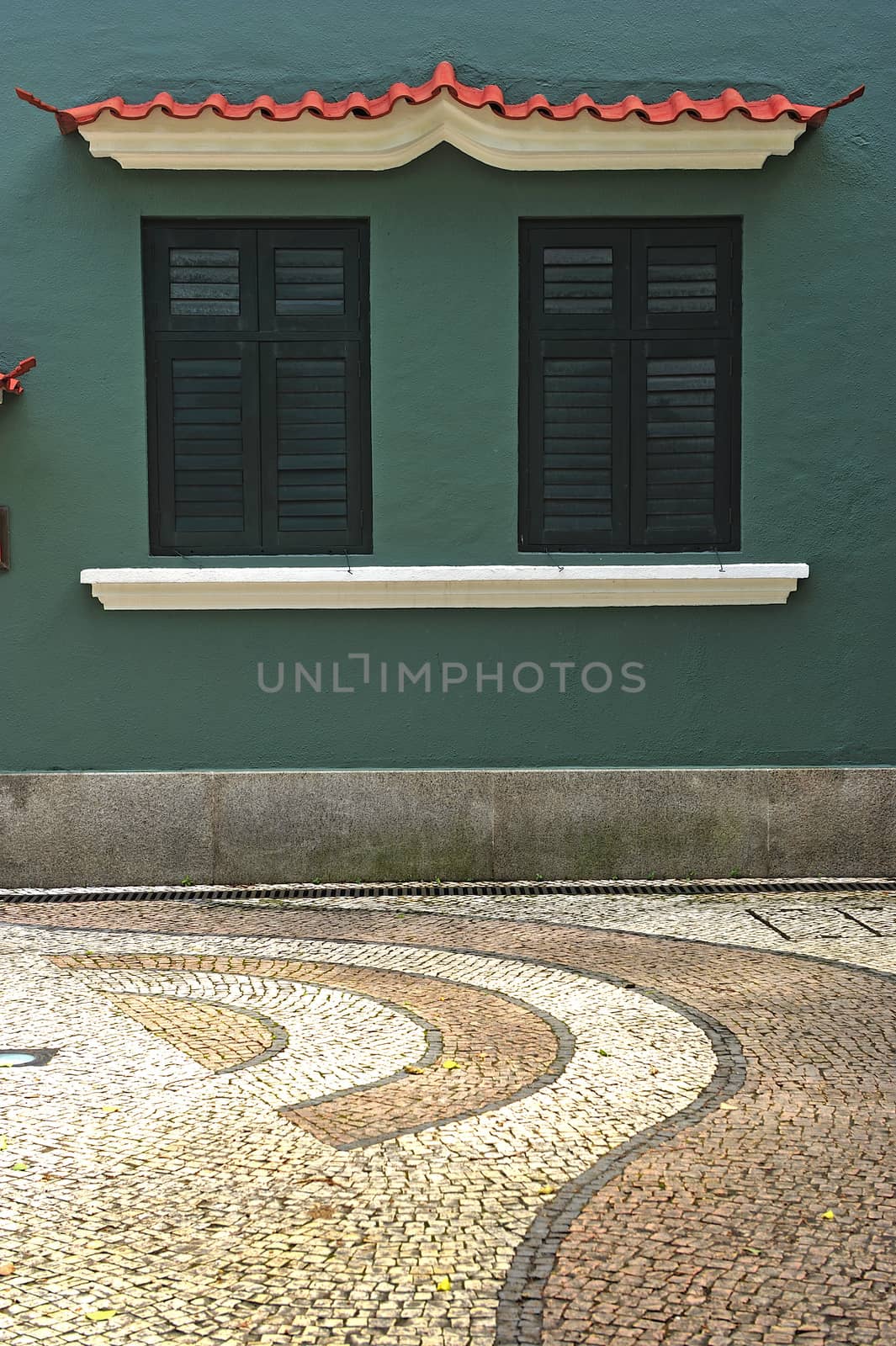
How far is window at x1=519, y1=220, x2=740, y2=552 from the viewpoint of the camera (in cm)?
837

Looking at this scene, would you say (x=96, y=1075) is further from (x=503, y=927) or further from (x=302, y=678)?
(x=302, y=678)

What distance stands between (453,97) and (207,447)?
8.43ft

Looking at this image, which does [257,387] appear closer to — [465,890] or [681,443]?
[681,443]

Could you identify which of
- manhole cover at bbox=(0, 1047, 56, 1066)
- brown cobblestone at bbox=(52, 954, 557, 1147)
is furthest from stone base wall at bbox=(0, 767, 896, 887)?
manhole cover at bbox=(0, 1047, 56, 1066)

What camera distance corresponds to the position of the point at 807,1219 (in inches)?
140

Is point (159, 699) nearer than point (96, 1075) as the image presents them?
No

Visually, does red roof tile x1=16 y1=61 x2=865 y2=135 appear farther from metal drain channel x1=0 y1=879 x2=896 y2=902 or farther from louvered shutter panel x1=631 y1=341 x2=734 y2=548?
metal drain channel x1=0 y1=879 x2=896 y2=902

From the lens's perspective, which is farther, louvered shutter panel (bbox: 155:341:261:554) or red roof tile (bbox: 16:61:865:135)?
louvered shutter panel (bbox: 155:341:261:554)

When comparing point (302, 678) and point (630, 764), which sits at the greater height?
point (302, 678)

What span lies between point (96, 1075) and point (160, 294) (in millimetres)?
5232

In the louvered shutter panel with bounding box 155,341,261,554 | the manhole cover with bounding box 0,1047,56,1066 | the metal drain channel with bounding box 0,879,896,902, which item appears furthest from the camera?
the louvered shutter panel with bounding box 155,341,261,554

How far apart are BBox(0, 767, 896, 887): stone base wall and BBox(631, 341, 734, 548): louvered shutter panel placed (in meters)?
1.57

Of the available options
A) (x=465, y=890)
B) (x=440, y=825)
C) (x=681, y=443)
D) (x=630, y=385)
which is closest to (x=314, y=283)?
(x=630, y=385)

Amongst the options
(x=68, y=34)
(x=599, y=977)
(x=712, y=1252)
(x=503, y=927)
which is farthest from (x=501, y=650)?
(x=712, y=1252)
